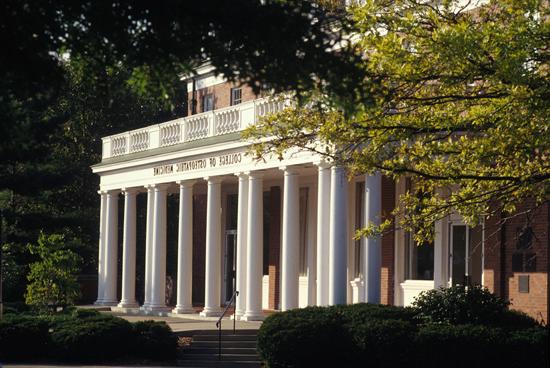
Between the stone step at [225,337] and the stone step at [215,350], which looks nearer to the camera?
the stone step at [215,350]

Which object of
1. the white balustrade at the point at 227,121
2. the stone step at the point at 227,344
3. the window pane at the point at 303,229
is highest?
the white balustrade at the point at 227,121

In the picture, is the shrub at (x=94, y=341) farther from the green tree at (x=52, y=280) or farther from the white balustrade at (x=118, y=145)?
the white balustrade at (x=118, y=145)

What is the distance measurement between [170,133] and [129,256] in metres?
5.92

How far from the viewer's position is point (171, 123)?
40.6 meters

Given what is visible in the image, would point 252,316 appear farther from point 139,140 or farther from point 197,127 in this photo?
point 139,140

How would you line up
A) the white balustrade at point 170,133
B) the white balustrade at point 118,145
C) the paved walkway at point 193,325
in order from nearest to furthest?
the paved walkway at point 193,325 < the white balustrade at point 170,133 < the white balustrade at point 118,145

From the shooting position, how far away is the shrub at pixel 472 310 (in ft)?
80.6

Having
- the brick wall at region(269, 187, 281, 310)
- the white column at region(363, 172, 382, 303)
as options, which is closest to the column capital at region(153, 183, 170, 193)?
the brick wall at region(269, 187, 281, 310)

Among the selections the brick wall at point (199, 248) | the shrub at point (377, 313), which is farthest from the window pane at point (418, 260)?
the brick wall at point (199, 248)

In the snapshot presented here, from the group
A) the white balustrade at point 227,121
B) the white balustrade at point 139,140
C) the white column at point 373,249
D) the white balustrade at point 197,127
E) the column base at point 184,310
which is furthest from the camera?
the white balustrade at point 139,140

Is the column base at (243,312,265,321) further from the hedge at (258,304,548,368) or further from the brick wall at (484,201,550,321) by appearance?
the hedge at (258,304,548,368)

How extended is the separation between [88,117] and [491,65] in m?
43.8

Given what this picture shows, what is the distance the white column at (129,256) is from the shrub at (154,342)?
45.1ft

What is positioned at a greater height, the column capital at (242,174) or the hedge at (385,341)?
the column capital at (242,174)
